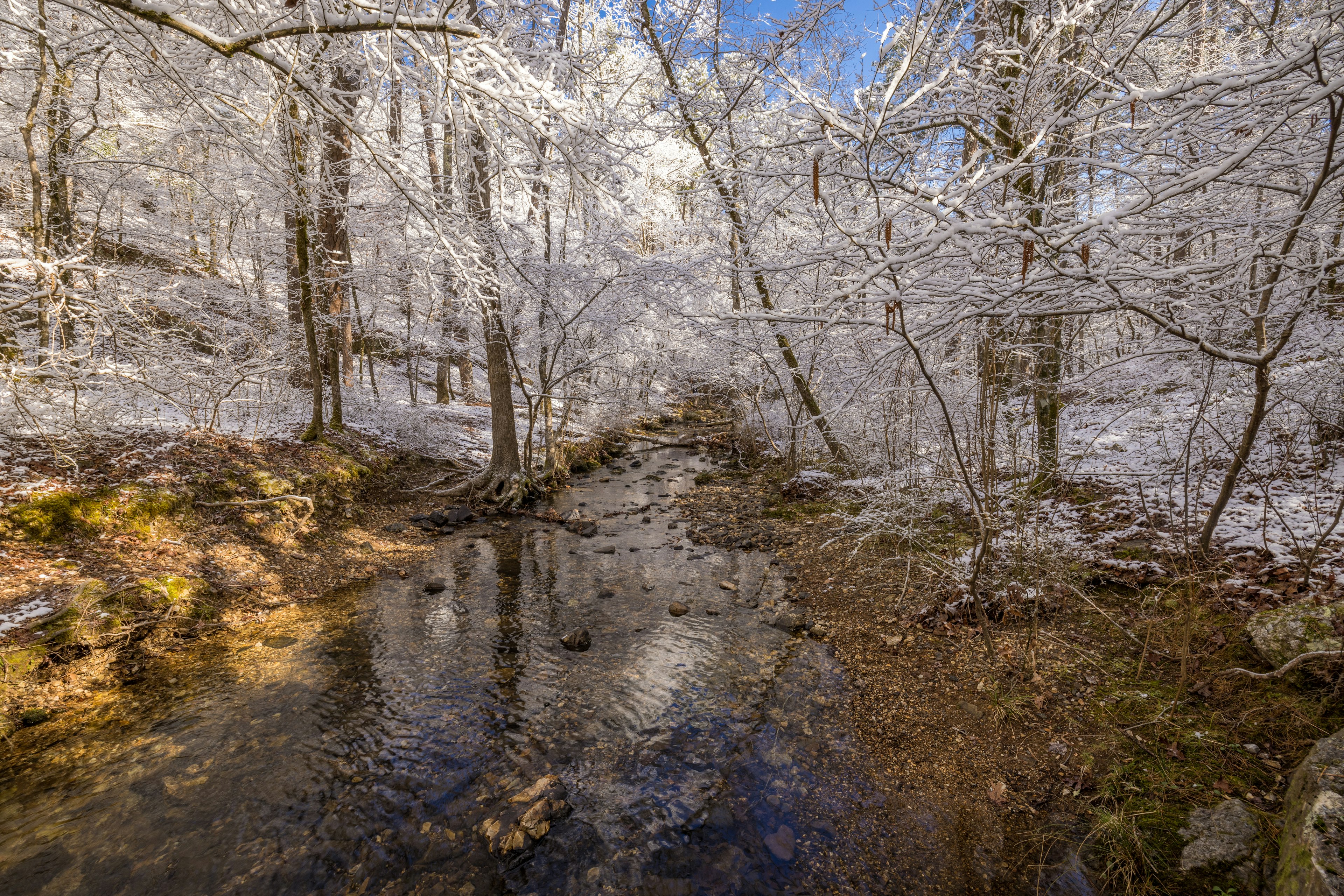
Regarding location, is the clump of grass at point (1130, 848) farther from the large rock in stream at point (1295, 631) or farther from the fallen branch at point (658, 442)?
the fallen branch at point (658, 442)

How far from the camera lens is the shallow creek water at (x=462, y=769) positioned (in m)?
2.84

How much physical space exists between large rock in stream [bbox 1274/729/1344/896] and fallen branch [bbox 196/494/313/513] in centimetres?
899

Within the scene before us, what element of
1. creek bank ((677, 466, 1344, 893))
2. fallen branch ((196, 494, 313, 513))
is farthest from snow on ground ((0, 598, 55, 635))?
creek bank ((677, 466, 1344, 893))

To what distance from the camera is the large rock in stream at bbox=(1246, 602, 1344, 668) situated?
9.97 feet

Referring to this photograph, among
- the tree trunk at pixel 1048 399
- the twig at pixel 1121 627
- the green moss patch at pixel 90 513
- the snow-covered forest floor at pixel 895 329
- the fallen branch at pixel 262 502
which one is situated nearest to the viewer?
the snow-covered forest floor at pixel 895 329

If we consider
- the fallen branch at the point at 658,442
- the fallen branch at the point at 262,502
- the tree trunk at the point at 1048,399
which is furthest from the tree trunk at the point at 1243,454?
the fallen branch at the point at 658,442

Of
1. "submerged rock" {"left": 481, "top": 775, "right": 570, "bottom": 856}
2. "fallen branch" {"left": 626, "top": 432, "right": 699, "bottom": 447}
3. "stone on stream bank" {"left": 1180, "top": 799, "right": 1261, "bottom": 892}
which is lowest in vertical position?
"submerged rock" {"left": 481, "top": 775, "right": 570, "bottom": 856}

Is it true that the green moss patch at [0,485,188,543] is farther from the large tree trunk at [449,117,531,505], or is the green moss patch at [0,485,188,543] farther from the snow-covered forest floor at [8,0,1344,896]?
the large tree trunk at [449,117,531,505]

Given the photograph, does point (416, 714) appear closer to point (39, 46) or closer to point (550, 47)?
point (550, 47)

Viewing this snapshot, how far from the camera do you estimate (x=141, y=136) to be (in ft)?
25.0

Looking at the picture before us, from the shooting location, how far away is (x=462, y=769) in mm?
3568

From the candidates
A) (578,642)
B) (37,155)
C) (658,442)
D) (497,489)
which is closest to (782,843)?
(578,642)

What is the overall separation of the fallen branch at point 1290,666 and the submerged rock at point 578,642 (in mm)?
4674

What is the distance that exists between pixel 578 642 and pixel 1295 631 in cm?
526
